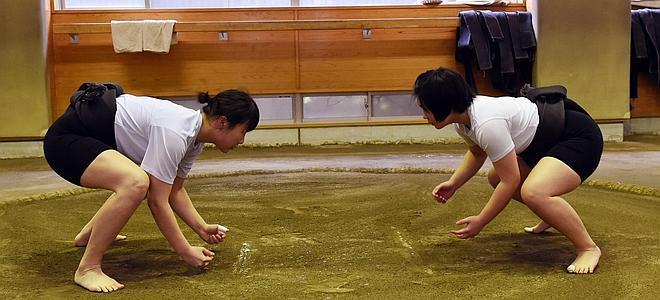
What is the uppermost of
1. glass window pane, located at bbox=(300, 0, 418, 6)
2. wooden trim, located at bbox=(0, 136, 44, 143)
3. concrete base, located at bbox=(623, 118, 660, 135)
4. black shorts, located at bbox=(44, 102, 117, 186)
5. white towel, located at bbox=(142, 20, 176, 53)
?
glass window pane, located at bbox=(300, 0, 418, 6)

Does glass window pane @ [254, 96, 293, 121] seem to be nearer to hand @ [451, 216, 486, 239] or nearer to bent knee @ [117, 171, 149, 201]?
hand @ [451, 216, 486, 239]

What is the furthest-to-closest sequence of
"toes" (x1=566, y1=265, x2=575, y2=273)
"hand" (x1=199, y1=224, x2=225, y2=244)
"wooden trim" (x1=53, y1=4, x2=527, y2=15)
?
"wooden trim" (x1=53, y1=4, x2=527, y2=15), "hand" (x1=199, y1=224, x2=225, y2=244), "toes" (x1=566, y1=265, x2=575, y2=273)

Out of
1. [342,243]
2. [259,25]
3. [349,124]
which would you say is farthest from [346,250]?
[349,124]

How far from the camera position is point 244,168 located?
397 centimetres

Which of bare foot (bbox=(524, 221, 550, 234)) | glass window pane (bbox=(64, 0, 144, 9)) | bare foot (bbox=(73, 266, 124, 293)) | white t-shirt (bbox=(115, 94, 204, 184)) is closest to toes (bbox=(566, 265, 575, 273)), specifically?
bare foot (bbox=(524, 221, 550, 234))

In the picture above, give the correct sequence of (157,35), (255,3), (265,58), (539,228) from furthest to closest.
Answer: (255,3) → (265,58) → (157,35) → (539,228)

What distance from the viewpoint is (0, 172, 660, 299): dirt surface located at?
5.78 ft

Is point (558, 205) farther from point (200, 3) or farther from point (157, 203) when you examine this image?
point (200, 3)

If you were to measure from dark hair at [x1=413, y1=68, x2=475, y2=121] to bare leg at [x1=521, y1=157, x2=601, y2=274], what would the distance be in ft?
0.88

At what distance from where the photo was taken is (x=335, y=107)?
5.29 m

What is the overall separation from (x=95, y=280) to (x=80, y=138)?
1.26 feet

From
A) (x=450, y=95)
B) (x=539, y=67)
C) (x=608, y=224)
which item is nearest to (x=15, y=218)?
(x=450, y=95)

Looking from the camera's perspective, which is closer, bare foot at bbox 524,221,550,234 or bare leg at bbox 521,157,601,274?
bare leg at bbox 521,157,601,274

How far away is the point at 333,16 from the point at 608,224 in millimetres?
3128
